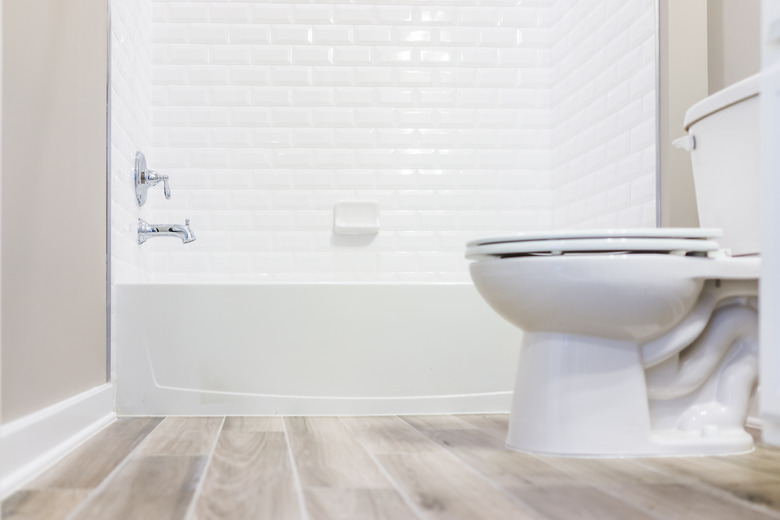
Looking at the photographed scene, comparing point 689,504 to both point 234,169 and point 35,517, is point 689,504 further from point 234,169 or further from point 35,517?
point 234,169

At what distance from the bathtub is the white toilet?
0.67m

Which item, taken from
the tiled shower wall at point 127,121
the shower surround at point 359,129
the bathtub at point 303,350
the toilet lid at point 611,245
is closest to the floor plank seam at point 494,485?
the toilet lid at point 611,245

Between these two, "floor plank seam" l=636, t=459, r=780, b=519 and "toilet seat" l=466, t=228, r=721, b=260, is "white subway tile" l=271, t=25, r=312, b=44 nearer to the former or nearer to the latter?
"toilet seat" l=466, t=228, r=721, b=260

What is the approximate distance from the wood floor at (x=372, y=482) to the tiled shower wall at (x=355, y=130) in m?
1.30

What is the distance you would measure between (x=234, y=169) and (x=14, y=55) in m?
1.76

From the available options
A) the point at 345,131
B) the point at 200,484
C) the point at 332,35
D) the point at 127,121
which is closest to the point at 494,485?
the point at 200,484

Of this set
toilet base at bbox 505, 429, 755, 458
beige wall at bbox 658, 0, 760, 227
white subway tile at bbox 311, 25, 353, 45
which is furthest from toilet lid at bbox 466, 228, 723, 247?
white subway tile at bbox 311, 25, 353, 45

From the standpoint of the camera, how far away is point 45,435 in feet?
5.39

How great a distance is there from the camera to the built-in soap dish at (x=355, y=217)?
10.6 ft

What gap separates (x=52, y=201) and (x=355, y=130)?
5.68 feet

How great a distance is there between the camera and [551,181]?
3400 mm

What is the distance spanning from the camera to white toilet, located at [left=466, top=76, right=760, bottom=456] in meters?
1.71

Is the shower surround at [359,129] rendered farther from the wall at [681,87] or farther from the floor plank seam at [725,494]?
the floor plank seam at [725,494]

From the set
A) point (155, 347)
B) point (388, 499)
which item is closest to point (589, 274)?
point (388, 499)
